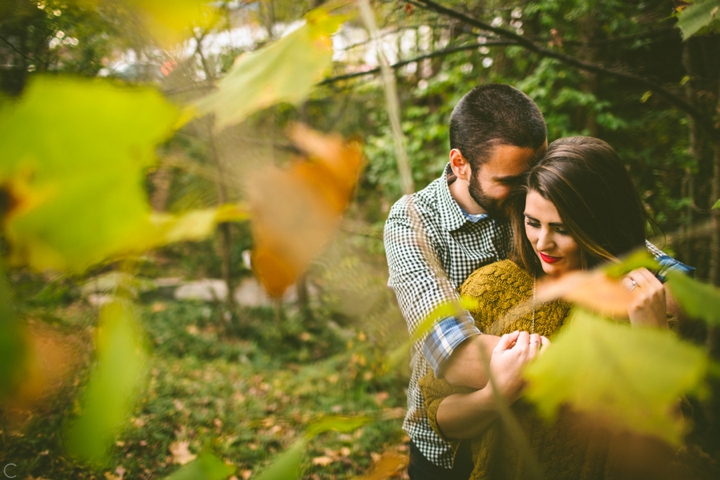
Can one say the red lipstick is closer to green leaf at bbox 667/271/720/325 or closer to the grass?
green leaf at bbox 667/271/720/325

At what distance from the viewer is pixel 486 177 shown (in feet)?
4.07

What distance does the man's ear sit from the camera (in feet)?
4.34

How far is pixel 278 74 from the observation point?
293 mm

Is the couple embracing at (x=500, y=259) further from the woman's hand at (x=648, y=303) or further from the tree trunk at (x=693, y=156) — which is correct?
the tree trunk at (x=693, y=156)

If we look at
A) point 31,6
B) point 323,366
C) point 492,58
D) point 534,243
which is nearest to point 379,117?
point 492,58

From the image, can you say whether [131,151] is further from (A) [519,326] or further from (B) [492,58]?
(B) [492,58]

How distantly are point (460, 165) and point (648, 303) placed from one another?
83 cm

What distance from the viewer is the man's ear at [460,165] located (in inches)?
52.1

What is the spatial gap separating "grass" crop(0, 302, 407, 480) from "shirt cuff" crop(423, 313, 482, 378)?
2.95 ft

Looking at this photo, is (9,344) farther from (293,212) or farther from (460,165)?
(460,165)

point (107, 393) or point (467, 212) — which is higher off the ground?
point (107, 393)

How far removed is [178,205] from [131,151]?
11 cm

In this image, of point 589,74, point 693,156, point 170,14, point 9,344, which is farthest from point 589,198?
point 589,74

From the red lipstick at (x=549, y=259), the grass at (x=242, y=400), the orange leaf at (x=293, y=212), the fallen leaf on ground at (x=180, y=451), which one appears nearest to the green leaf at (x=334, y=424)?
the orange leaf at (x=293, y=212)
